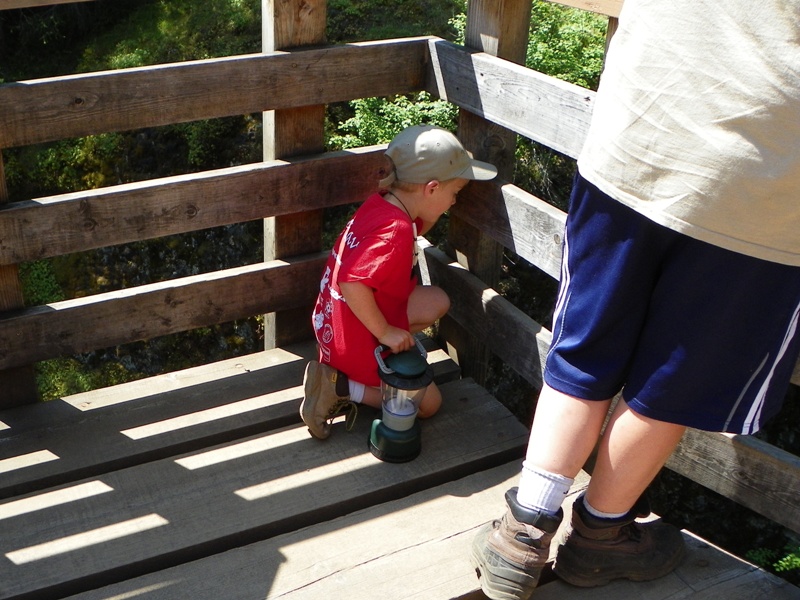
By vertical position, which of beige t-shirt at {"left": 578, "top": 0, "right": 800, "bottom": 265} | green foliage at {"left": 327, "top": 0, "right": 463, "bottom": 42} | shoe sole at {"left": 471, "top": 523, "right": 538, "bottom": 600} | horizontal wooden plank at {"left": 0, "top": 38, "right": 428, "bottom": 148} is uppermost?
beige t-shirt at {"left": 578, "top": 0, "right": 800, "bottom": 265}

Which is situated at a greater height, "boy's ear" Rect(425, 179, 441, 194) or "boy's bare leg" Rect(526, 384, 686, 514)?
"boy's ear" Rect(425, 179, 441, 194)

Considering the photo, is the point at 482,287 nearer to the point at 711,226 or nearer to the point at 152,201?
the point at 152,201

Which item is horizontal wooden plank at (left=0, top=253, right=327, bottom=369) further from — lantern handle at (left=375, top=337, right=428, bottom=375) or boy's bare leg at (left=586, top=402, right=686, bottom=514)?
boy's bare leg at (left=586, top=402, right=686, bottom=514)

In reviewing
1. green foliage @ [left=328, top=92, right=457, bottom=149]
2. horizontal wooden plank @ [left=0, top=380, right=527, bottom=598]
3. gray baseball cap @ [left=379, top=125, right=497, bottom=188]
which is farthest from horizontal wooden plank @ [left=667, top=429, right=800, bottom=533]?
green foliage @ [left=328, top=92, right=457, bottom=149]

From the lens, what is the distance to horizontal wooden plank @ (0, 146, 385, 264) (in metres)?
3.01

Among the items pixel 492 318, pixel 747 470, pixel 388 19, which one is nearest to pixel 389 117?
pixel 388 19

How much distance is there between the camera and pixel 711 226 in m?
1.92

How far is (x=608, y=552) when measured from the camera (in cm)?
253

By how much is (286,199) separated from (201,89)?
1.77 feet

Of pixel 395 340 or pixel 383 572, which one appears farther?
pixel 395 340

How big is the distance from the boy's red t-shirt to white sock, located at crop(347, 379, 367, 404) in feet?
0.05

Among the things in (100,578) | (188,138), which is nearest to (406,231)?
(100,578)

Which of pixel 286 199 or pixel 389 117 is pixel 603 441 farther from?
pixel 389 117

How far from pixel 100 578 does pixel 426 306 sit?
4.79 ft
